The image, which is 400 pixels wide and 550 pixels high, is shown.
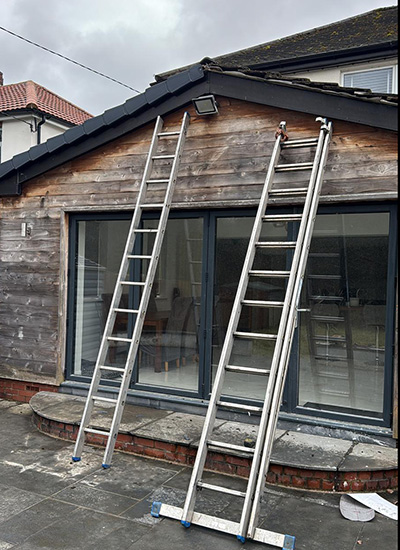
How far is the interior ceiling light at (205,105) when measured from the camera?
5.42 meters

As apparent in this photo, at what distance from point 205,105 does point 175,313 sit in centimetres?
231

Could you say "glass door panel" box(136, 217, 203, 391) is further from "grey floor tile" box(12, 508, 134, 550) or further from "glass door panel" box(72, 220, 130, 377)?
"grey floor tile" box(12, 508, 134, 550)

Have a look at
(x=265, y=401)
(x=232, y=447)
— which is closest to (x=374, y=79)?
(x=265, y=401)

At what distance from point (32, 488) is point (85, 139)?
3828 mm

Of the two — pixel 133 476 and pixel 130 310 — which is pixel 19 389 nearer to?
pixel 130 310

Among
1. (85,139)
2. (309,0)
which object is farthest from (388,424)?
(309,0)

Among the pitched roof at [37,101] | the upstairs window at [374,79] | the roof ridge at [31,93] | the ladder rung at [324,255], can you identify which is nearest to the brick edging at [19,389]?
the ladder rung at [324,255]

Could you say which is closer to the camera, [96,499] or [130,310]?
[96,499]

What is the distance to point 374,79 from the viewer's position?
35.1ft

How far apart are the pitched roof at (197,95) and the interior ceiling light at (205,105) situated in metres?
0.11

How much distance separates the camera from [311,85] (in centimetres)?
508

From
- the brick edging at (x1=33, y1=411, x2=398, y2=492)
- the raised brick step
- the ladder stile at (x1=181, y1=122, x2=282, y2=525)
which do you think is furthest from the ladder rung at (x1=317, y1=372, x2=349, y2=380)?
the ladder stile at (x1=181, y1=122, x2=282, y2=525)

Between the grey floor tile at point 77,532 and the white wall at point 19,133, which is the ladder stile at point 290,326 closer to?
the grey floor tile at point 77,532

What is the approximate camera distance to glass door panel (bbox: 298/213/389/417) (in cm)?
496
